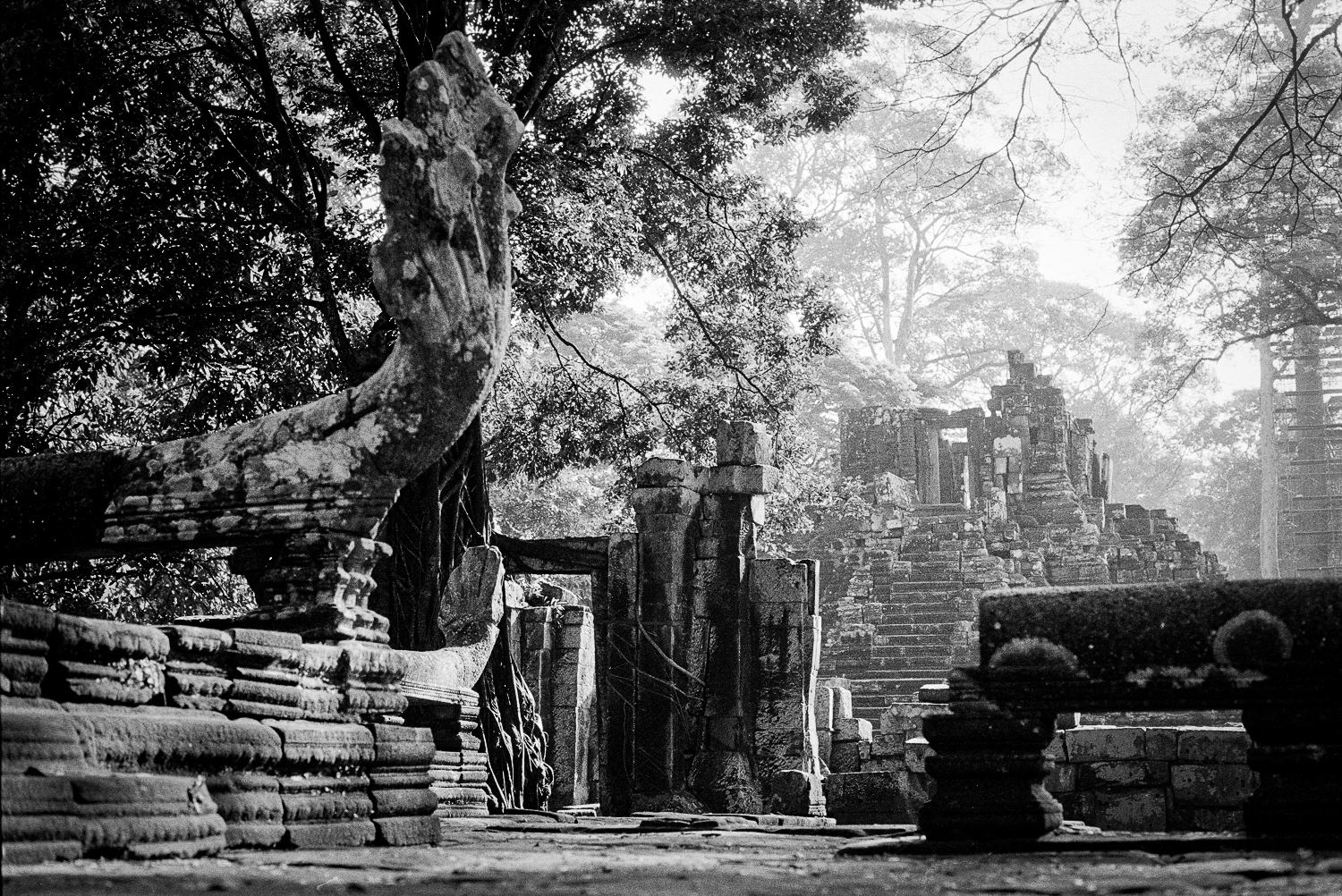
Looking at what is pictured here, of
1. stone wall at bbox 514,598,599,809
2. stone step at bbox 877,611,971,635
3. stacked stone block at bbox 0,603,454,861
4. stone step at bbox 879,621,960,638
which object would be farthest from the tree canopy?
stone step at bbox 877,611,971,635

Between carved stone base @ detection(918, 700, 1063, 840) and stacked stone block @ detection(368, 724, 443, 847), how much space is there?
1.94 metres

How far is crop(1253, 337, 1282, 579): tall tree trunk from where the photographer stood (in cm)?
3133

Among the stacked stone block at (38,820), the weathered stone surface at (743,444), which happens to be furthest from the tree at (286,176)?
the stacked stone block at (38,820)

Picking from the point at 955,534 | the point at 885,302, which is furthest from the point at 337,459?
the point at 885,302

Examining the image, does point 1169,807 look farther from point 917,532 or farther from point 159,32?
point 917,532

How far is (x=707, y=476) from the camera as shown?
1392 centimetres

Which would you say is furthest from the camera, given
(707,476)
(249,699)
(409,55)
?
(707,476)

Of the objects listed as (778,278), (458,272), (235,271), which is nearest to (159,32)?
(235,271)

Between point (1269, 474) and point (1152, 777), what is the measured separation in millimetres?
23212

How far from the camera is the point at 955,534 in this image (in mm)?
25906

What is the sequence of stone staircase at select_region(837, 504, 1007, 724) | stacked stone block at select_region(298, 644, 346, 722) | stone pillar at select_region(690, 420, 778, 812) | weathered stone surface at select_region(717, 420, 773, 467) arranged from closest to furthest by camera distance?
1. stacked stone block at select_region(298, 644, 346, 722)
2. stone pillar at select_region(690, 420, 778, 812)
3. weathered stone surface at select_region(717, 420, 773, 467)
4. stone staircase at select_region(837, 504, 1007, 724)

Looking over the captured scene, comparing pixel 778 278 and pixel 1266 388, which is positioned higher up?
pixel 1266 388

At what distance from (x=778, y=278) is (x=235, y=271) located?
474 centimetres

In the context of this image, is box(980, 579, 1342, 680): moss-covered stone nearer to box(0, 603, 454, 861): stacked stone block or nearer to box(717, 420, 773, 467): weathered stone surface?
box(0, 603, 454, 861): stacked stone block
